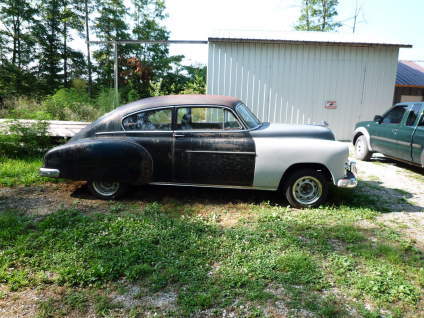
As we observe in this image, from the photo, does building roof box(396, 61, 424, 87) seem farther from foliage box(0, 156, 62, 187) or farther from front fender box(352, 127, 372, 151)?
foliage box(0, 156, 62, 187)

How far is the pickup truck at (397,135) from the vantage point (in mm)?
7141

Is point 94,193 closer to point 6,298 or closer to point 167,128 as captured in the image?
point 167,128

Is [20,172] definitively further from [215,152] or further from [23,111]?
[215,152]

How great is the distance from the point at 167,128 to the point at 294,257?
2.73m

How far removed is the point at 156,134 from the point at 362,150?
6.52 metres

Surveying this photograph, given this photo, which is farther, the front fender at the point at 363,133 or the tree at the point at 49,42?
the tree at the point at 49,42

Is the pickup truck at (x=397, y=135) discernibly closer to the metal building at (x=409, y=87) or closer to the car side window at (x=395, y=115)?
the car side window at (x=395, y=115)

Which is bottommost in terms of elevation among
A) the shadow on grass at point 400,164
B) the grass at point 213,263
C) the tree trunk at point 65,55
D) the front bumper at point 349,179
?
the grass at point 213,263

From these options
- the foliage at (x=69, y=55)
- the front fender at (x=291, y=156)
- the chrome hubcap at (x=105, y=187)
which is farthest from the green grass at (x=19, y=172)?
the foliage at (x=69, y=55)

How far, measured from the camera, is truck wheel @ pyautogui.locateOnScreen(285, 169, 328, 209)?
193 inches

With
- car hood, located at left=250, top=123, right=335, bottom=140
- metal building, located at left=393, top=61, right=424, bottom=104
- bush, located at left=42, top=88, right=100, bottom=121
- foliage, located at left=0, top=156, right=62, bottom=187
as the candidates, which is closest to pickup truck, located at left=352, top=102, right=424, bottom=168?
car hood, located at left=250, top=123, right=335, bottom=140

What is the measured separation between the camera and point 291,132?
201 inches

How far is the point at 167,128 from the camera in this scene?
5055mm

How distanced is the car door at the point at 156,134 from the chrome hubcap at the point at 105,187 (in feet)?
2.40
